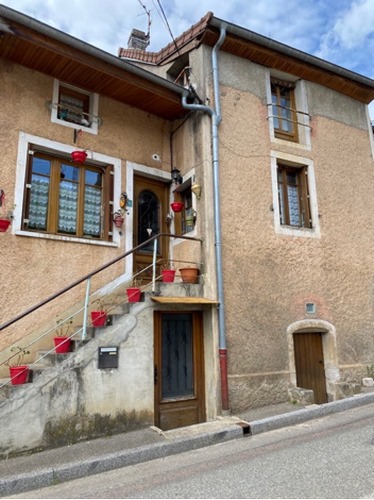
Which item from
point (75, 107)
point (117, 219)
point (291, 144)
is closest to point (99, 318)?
point (117, 219)

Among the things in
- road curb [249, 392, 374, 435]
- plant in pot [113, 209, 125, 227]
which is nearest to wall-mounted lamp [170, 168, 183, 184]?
plant in pot [113, 209, 125, 227]

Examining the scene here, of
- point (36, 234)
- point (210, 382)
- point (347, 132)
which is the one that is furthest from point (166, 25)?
→ point (210, 382)

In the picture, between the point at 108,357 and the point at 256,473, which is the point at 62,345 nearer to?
the point at 108,357

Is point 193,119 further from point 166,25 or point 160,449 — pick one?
point 160,449

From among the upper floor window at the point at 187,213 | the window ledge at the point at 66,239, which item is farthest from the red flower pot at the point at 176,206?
the window ledge at the point at 66,239

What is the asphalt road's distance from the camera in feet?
11.4

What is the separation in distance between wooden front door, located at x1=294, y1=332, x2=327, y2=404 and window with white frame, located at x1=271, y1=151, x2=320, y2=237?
2.35m

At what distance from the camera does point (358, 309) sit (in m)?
8.34

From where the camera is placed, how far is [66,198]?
22.8 ft

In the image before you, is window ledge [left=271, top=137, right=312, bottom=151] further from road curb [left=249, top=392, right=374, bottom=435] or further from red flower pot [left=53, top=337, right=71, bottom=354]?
red flower pot [left=53, top=337, right=71, bottom=354]

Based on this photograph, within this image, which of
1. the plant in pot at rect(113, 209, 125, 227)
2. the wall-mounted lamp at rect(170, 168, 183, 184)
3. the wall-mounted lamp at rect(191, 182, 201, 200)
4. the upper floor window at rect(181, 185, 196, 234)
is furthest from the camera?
the wall-mounted lamp at rect(170, 168, 183, 184)

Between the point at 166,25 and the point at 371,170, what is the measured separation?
6.32 metres

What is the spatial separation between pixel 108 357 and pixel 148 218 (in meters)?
3.61

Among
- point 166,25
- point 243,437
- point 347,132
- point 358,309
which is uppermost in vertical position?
point 166,25
